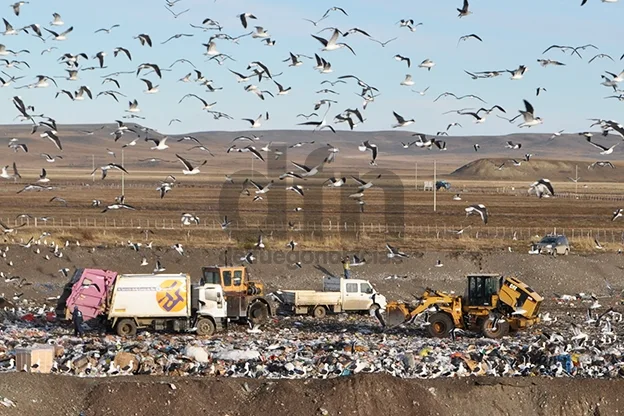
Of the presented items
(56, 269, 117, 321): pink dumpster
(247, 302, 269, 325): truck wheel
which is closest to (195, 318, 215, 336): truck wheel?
(247, 302, 269, 325): truck wheel

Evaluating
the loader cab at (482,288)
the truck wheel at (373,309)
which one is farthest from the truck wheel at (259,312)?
the loader cab at (482,288)

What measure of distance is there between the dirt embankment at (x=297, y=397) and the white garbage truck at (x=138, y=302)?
6.96 m

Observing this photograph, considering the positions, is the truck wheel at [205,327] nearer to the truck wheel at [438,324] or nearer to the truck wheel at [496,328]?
the truck wheel at [438,324]

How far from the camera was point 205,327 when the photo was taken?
27172 millimetres

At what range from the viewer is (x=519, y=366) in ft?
74.2

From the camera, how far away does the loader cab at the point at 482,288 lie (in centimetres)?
2720

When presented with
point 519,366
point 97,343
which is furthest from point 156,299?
point 519,366

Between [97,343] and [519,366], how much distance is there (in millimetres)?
9667

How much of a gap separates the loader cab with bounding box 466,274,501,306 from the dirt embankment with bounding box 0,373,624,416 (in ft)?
24.6

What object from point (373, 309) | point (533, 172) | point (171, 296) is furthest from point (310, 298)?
point (533, 172)

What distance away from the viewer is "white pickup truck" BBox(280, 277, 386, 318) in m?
31.8

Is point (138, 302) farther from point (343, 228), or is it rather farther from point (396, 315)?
point (343, 228)

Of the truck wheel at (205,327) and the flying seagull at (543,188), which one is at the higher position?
the flying seagull at (543,188)

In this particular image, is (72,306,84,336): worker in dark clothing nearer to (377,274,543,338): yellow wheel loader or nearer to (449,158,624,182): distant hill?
(377,274,543,338): yellow wheel loader
